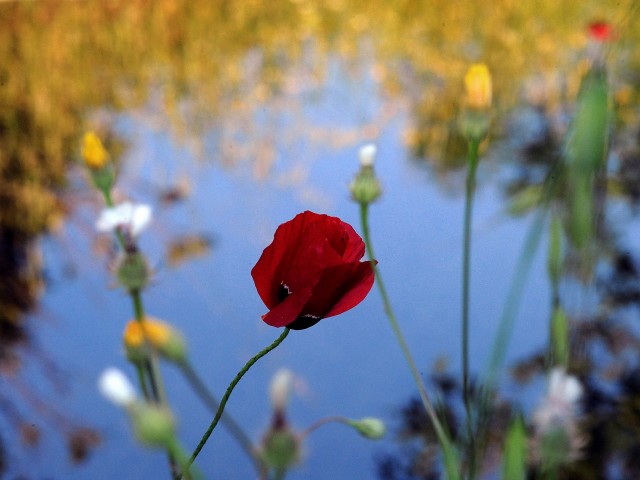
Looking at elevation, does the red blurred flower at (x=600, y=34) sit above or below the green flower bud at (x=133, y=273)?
above

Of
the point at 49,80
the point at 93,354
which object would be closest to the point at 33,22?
the point at 49,80

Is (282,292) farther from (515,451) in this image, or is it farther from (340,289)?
(515,451)

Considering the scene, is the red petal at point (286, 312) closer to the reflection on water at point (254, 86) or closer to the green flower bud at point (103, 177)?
the green flower bud at point (103, 177)

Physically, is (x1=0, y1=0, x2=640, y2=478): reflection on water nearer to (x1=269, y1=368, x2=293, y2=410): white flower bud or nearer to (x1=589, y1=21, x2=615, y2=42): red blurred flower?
(x1=589, y1=21, x2=615, y2=42): red blurred flower

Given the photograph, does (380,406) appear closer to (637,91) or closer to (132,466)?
(132,466)

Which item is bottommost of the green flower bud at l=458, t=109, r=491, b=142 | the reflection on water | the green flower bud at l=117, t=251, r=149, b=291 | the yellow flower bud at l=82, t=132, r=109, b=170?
the green flower bud at l=117, t=251, r=149, b=291

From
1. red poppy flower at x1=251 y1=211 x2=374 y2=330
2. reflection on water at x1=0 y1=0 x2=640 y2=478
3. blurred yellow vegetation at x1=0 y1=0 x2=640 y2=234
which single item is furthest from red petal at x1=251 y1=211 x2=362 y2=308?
blurred yellow vegetation at x1=0 y1=0 x2=640 y2=234

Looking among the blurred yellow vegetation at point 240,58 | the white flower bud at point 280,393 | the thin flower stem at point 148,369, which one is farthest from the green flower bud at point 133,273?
the blurred yellow vegetation at point 240,58
